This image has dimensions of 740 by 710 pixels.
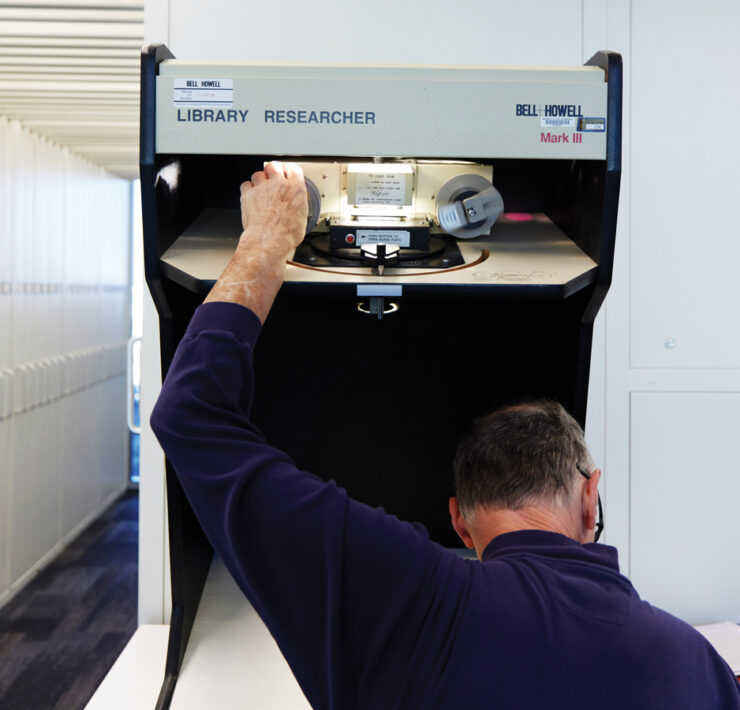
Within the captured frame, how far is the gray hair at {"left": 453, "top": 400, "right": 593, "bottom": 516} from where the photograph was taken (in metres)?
1.00

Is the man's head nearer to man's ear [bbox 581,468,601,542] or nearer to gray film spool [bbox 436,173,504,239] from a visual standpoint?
man's ear [bbox 581,468,601,542]

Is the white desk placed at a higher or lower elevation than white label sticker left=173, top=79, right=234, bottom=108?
lower

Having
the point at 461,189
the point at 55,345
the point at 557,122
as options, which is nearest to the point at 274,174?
the point at 461,189

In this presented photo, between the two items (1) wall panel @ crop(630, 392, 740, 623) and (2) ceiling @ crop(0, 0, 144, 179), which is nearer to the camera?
(1) wall panel @ crop(630, 392, 740, 623)

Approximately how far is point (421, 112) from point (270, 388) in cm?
68

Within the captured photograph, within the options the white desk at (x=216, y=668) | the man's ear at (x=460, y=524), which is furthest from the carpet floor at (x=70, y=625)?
the man's ear at (x=460, y=524)

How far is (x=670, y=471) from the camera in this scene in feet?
6.03

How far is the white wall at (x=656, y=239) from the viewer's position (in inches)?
68.7

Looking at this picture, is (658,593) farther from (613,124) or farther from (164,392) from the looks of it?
(164,392)

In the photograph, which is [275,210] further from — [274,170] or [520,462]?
[520,462]

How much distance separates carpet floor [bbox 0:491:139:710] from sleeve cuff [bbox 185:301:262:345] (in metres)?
3.01

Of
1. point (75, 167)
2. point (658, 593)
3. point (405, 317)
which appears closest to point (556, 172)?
point (405, 317)

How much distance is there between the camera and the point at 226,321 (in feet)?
3.09

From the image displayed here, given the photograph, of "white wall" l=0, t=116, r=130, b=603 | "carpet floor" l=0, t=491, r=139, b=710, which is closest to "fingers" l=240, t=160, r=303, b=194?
"carpet floor" l=0, t=491, r=139, b=710
